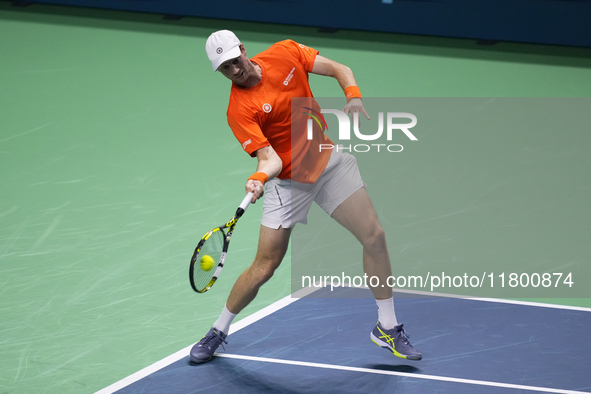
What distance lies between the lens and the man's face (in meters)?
4.29

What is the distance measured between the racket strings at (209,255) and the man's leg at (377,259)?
748 mm

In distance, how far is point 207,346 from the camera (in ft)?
15.6

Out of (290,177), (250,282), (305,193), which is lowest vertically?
(250,282)

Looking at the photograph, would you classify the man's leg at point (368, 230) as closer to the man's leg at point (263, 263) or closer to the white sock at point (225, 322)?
the man's leg at point (263, 263)

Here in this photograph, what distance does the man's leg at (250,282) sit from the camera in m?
4.59

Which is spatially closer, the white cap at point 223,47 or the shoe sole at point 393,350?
the white cap at point 223,47

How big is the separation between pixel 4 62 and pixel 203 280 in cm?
774

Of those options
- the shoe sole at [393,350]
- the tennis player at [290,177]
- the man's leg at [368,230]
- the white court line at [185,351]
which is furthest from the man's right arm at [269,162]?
the white court line at [185,351]

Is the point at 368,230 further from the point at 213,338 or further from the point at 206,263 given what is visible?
the point at 213,338

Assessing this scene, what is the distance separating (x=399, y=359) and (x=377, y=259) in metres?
0.69

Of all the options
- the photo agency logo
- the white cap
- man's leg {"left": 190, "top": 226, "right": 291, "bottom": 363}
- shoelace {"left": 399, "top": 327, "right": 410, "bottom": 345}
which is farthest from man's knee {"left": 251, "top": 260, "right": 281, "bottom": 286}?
the photo agency logo

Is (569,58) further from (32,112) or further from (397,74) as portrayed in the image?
(32,112)

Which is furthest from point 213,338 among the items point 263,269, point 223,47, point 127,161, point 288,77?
point 127,161

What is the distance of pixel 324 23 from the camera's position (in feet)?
39.3
